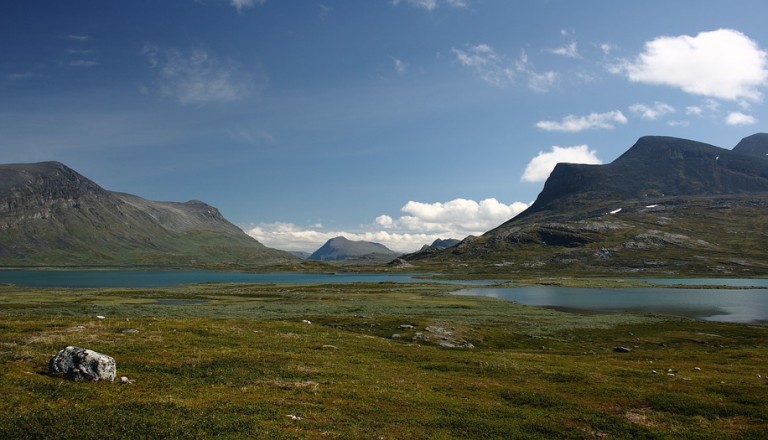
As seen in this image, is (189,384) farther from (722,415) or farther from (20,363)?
(722,415)

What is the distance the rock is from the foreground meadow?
853 millimetres

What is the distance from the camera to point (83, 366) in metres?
29.0

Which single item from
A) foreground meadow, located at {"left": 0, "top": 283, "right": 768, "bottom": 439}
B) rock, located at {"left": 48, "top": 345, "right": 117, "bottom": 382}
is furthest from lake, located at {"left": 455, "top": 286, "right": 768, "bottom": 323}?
rock, located at {"left": 48, "top": 345, "right": 117, "bottom": 382}

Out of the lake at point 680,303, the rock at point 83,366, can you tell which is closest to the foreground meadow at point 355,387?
the rock at point 83,366

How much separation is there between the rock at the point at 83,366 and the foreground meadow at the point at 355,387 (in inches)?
33.6

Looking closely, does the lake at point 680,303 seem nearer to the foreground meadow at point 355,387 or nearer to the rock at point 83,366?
the foreground meadow at point 355,387

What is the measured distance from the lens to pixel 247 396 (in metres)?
28.8

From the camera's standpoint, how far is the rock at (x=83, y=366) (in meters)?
28.9

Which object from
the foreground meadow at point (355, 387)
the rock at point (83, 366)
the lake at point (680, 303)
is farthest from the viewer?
the lake at point (680, 303)

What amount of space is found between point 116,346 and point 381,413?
89.1ft

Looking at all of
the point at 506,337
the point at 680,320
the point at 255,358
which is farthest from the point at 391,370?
the point at 680,320

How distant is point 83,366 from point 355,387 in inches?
709

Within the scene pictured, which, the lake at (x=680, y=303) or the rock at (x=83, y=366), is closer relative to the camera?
the rock at (x=83, y=366)

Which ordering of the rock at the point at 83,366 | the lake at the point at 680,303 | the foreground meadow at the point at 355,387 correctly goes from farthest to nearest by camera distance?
the lake at the point at 680,303 < the rock at the point at 83,366 < the foreground meadow at the point at 355,387
